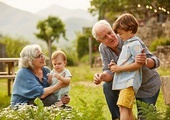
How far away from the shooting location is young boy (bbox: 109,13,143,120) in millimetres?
3957

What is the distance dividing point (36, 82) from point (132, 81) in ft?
4.12

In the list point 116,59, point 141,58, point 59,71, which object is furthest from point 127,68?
point 59,71

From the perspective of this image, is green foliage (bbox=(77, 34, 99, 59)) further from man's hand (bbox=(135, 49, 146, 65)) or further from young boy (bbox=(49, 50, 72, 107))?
man's hand (bbox=(135, 49, 146, 65))

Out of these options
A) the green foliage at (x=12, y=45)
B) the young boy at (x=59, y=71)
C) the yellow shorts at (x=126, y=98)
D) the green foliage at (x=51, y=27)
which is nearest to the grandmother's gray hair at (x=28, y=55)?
the young boy at (x=59, y=71)

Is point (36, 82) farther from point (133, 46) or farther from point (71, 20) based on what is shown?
point (71, 20)

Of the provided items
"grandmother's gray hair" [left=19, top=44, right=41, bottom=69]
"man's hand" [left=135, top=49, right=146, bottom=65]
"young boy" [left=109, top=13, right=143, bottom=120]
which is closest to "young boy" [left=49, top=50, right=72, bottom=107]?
"grandmother's gray hair" [left=19, top=44, right=41, bottom=69]

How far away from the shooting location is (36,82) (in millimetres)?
4867

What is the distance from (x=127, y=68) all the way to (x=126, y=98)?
247 mm

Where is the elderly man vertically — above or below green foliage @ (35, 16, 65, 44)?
below

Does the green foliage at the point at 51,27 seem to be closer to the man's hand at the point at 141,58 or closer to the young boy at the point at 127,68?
the young boy at the point at 127,68

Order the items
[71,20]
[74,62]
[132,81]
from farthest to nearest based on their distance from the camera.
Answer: [71,20]
[74,62]
[132,81]

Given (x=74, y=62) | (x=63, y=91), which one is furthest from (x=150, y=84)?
(x=74, y=62)

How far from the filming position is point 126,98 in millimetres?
3959

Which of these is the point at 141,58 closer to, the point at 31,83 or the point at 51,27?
the point at 31,83
